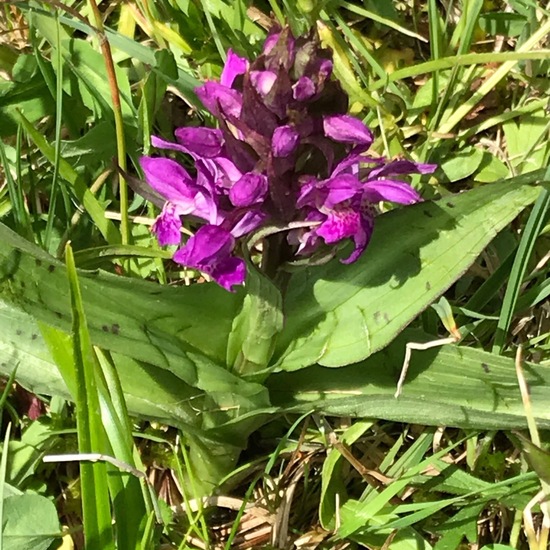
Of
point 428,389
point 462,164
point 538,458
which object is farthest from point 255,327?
point 462,164

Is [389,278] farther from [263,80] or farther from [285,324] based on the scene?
[263,80]

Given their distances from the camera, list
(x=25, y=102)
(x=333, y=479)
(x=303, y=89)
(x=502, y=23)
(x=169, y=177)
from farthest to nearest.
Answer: (x=502, y=23)
(x=25, y=102)
(x=333, y=479)
(x=169, y=177)
(x=303, y=89)

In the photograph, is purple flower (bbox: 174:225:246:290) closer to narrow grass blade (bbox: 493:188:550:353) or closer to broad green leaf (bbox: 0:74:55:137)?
narrow grass blade (bbox: 493:188:550:353)

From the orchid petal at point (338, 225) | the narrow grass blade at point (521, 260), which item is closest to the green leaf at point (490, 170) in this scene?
the narrow grass blade at point (521, 260)

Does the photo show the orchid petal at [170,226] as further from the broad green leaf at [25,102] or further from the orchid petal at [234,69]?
the broad green leaf at [25,102]

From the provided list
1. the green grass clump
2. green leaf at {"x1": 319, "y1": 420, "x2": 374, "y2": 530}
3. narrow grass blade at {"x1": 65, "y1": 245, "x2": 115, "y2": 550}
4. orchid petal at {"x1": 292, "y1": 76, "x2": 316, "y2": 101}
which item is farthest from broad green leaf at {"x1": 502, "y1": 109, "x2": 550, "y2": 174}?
narrow grass blade at {"x1": 65, "y1": 245, "x2": 115, "y2": 550}
